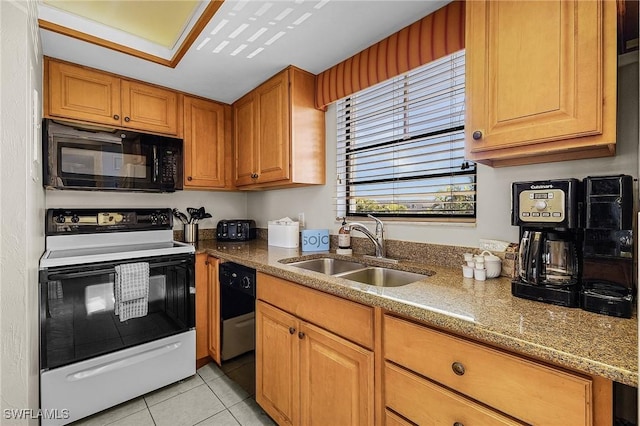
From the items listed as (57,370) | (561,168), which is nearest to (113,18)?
(57,370)

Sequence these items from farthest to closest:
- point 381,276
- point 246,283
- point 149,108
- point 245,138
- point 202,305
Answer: point 245,138 < point 149,108 < point 202,305 < point 246,283 < point 381,276

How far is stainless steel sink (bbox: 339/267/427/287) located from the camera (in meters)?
1.52

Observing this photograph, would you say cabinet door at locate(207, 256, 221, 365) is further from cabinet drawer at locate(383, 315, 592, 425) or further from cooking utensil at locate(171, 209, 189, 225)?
cabinet drawer at locate(383, 315, 592, 425)

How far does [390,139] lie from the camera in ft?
6.09

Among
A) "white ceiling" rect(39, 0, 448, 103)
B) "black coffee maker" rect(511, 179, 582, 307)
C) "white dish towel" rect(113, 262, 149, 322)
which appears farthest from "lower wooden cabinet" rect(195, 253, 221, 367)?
"black coffee maker" rect(511, 179, 582, 307)

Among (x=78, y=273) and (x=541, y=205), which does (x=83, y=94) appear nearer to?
(x=78, y=273)

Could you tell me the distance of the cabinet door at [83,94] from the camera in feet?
6.23

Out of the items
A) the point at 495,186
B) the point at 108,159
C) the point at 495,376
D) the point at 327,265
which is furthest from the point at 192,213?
the point at 495,376

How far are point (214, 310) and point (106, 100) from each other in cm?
170

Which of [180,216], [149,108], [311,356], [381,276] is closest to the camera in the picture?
[311,356]

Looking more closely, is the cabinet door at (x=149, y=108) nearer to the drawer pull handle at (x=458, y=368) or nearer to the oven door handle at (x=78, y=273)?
the oven door handle at (x=78, y=273)

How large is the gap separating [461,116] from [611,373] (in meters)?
1.25

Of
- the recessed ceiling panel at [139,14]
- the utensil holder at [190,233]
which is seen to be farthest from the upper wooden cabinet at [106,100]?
the utensil holder at [190,233]

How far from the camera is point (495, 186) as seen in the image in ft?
4.42
